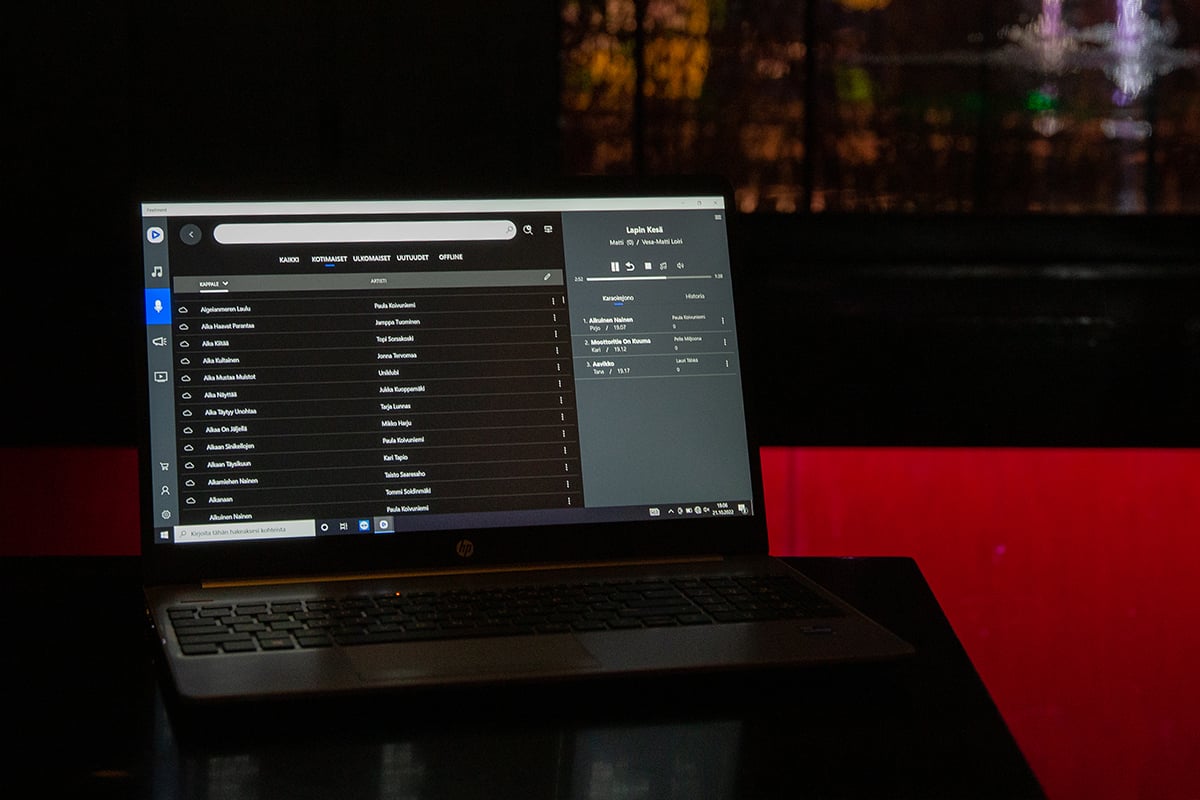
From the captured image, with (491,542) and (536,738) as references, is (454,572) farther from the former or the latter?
(536,738)

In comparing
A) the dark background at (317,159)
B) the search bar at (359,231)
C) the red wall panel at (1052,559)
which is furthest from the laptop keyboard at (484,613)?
the dark background at (317,159)

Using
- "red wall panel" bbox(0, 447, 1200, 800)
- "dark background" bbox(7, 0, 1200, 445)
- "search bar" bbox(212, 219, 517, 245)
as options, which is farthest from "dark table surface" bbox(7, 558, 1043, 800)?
"dark background" bbox(7, 0, 1200, 445)

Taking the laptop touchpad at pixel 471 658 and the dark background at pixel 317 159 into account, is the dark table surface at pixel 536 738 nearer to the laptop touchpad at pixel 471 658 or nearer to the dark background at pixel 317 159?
the laptop touchpad at pixel 471 658

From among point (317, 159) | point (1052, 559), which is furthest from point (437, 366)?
point (317, 159)

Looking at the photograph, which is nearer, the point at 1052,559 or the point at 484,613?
the point at 484,613

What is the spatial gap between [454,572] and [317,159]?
117 inches

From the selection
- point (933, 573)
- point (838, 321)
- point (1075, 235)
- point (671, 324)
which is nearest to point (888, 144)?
point (1075, 235)

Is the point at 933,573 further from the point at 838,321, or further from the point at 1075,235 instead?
the point at 1075,235

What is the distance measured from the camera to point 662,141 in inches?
305

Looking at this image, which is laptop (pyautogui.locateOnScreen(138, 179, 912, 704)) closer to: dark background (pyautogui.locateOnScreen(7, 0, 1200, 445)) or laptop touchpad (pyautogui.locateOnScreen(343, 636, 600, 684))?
laptop touchpad (pyautogui.locateOnScreen(343, 636, 600, 684))

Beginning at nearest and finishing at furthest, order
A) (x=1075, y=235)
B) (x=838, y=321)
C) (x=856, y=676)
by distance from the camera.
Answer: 1. (x=856, y=676)
2. (x=838, y=321)
3. (x=1075, y=235)

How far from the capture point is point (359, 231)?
89 cm

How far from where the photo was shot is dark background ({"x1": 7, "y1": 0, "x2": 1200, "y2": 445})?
11.3 ft

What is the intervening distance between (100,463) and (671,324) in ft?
3.78
